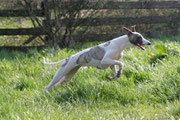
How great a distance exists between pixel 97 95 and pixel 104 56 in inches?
21.5

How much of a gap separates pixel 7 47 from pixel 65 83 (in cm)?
411

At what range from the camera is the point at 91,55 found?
4051mm

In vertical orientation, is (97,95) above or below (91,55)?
below

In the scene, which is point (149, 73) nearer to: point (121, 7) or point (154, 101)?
point (154, 101)

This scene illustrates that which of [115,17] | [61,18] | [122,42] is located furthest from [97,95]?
[115,17]

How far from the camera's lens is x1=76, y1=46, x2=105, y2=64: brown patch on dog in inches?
156

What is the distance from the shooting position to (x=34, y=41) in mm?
8320

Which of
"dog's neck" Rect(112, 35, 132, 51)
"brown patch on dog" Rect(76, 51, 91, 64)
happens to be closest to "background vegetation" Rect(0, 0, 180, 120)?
"brown patch on dog" Rect(76, 51, 91, 64)

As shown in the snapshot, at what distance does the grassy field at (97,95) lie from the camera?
10.7 ft

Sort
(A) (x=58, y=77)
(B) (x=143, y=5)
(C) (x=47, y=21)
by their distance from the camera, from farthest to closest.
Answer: (B) (x=143, y=5) < (C) (x=47, y=21) < (A) (x=58, y=77)

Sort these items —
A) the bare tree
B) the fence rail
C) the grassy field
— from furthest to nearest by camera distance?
the fence rail → the bare tree → the grassy field

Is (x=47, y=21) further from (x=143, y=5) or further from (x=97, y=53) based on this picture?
(x=97, y=53)

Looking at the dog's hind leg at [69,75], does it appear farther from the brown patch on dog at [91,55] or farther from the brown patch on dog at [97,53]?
the brown patch on dog at [97,53]

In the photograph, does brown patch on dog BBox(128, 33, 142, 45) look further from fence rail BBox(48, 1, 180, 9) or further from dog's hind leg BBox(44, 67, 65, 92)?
fence rail BBox(48, 1, 180, 9)
